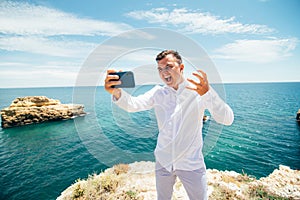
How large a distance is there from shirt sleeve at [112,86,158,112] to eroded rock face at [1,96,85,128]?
34.7 meters

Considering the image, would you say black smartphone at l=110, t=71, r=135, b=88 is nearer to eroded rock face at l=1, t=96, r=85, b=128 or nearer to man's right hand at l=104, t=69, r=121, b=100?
man's right hand at l=104, t=69, r=121, b=100

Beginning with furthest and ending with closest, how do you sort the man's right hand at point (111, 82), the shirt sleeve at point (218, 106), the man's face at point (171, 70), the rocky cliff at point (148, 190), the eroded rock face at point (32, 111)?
the eroded rock face at point (32, 111)
the rocky cliff at point (148, 190)
the man's face at point (171, 70)
the shirt sleeve at point (218, 106)
the man's right hand at point (111, 82)

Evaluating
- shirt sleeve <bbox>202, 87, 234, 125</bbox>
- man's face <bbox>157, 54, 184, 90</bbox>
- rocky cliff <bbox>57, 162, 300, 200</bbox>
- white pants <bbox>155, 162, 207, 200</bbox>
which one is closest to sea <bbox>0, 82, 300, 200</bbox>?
rocky cliff <bbox>57, 162, 300, 200</bbox>

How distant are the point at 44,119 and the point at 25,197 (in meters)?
28.6

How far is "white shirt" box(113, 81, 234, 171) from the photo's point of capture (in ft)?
6.75

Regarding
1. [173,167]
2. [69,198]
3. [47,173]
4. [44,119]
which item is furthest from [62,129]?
[173,167]

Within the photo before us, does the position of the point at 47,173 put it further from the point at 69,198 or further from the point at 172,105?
the point at 172,105

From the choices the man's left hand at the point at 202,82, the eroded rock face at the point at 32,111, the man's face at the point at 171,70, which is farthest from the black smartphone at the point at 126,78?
the eroded rock face at the point at 32,111

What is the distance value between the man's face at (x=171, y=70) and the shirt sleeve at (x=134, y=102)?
1.06 feet

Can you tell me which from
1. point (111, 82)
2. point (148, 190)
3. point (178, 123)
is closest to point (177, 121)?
point (178, 123)

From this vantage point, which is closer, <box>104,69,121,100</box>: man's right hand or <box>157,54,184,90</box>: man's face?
<box>104,69,121,100</box>: man's right hand

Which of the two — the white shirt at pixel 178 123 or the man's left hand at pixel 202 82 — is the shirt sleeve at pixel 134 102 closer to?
the white shirt at pixel 178 123

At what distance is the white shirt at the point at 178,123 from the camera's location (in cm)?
206

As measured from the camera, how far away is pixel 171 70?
6.57ft
